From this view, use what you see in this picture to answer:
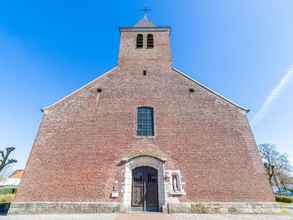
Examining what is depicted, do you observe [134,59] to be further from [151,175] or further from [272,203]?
[272,203]

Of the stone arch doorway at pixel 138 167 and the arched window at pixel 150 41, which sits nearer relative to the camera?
the stone arch doorway at pixel 138 167

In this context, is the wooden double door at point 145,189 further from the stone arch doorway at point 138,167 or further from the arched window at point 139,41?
the arched window at point 139,41

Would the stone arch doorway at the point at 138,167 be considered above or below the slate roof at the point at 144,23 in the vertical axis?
below

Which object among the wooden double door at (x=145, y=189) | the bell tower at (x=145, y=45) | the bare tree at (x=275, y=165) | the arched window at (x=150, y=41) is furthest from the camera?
the bare tree at (x=275, y=165)

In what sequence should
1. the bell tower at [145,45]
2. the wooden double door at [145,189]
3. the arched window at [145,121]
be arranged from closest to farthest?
the wooden double door at [145,189]
the arched window at [145,121]
the bell tower at [145,45]

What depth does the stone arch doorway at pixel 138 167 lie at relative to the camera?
9.28 metres

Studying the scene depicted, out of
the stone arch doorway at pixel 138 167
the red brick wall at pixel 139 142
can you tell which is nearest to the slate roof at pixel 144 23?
the red brick wall at pixel 139 142

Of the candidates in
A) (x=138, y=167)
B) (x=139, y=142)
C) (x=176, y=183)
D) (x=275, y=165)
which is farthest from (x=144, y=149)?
(x=275, y=165)

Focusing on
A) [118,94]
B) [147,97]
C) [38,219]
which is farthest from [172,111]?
[38,219]

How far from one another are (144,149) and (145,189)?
2.11 meters

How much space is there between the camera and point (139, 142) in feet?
34.0

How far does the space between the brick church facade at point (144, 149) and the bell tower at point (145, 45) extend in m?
1.75

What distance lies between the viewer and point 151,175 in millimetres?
10047

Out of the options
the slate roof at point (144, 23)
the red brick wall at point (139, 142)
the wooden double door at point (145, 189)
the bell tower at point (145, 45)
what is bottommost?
A: the wooden double door at point (145, 189)
